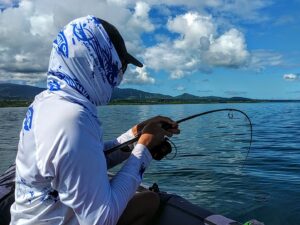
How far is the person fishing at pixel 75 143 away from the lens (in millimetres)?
2031

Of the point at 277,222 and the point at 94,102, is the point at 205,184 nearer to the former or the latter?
the point at 277,222

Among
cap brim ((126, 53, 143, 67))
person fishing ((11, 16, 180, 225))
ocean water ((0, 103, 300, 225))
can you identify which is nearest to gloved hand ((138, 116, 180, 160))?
person fishing ((11, 16, 180, 225))

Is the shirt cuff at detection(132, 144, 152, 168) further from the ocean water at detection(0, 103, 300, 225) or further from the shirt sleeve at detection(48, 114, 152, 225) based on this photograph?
the ocean water at detection(0, 103, 300, 225)

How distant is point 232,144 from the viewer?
18.1 metres

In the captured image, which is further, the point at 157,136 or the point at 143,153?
the point at 157,136

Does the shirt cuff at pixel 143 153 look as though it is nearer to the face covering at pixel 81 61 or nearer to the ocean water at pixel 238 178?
the face covering at pixel 81 61

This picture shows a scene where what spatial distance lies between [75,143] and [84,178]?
181mm

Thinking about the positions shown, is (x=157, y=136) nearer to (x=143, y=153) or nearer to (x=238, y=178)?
(x=143, y=153)

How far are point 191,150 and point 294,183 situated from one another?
7329mm

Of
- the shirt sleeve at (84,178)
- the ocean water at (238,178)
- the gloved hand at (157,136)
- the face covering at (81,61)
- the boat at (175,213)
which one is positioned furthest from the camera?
the ocean water at (238,178)

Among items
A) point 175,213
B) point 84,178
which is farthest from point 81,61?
point 175,213

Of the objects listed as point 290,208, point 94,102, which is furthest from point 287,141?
point 94,102

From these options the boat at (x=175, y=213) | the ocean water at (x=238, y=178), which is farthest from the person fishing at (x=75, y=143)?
the ocean water at (x=238, y=178)

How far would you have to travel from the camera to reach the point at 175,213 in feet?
13.2
